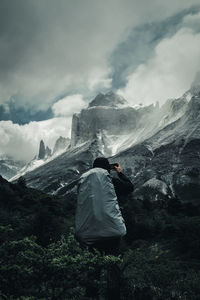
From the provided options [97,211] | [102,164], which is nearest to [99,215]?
[97,211]

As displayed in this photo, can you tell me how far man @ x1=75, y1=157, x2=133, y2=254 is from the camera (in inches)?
225

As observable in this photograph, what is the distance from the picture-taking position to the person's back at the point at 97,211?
18.7 feet

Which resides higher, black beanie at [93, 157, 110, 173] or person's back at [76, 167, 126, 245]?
black beanie at [93, 157, 110, 173]

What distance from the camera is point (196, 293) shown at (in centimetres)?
972

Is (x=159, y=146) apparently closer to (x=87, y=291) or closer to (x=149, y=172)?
(x=149, y=172)

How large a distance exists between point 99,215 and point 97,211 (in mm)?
96

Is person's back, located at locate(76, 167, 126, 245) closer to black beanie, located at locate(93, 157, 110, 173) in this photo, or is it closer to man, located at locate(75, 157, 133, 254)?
man, located at locate(75, 157, 133, 254)

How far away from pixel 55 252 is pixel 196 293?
6.77 m

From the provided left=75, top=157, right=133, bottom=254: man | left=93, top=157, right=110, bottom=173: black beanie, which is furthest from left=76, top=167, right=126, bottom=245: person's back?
left=93, top=157, right=110, bottom=173: black beanie

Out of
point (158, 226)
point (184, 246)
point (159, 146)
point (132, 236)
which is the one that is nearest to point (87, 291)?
point (184, 246)

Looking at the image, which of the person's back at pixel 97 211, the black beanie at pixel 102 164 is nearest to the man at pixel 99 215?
the person's back at pixel 97 211

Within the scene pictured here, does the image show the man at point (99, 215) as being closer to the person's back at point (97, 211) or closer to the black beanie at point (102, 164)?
the person's back at point (97, 211)

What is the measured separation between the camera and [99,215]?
5.73 m

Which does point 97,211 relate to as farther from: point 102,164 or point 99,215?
point 102,164
